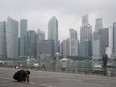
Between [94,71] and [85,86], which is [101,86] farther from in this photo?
[94,71]

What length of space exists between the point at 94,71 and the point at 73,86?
24.7 m

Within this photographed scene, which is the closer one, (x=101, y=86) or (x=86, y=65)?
(x=101, y=86)

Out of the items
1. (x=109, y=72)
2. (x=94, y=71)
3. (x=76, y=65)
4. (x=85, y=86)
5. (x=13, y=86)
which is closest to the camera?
(x=13, y=86)

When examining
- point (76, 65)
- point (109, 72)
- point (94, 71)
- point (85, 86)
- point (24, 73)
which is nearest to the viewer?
point (85, 86)

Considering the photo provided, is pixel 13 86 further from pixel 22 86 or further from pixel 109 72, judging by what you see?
pixel 109 72

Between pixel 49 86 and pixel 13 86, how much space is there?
2.50m

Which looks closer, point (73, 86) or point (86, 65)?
point (73, 86)

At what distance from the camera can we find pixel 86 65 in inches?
2226

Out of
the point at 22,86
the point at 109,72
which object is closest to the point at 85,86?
the point at 22,86

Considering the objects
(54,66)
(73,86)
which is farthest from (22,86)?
(54,66)

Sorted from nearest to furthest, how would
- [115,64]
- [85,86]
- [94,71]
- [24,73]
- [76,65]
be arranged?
[85,86] < [24,73] < [94,71] < [115,64] < [76,65]

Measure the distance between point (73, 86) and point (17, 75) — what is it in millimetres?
5683

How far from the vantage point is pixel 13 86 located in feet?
73.3

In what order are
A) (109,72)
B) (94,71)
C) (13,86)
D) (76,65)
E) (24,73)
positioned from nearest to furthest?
(13,86)
(24,73)
(109,72)
(94,71)
(76,65)
